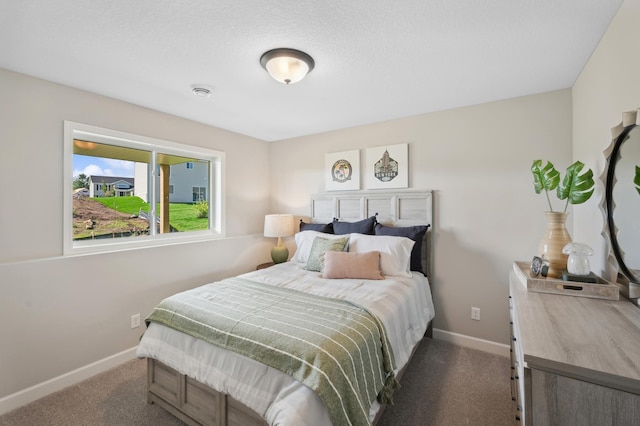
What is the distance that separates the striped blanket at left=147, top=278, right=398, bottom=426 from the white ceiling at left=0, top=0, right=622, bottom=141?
1657 millimetres

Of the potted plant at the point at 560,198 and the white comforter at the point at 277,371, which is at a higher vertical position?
the potted plant at the point at 560,198

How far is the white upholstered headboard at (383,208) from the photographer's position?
112 inches

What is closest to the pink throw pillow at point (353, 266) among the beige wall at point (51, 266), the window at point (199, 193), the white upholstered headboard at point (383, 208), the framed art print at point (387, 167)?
the white upholstered headboard at point (383, 208)

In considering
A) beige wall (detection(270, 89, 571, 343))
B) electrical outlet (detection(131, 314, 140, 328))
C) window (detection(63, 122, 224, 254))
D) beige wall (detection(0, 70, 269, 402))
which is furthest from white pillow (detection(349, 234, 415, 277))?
electrical outlet (detection(131, 314, 140, 328))

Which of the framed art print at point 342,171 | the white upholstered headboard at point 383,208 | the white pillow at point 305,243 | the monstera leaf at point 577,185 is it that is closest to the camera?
the monstera leaf at point 577,185

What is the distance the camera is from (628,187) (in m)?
1.32

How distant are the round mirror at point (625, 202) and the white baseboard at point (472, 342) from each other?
5.04 ft

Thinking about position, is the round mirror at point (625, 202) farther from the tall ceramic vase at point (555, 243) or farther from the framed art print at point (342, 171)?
the framed art print at point (342, 171)

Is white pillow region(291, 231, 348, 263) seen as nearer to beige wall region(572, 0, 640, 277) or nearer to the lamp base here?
the lamp base

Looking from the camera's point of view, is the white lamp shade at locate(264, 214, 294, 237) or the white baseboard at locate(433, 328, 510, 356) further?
the white lamp shade at locate(264, 214, 294, 237)

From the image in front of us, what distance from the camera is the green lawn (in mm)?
2695

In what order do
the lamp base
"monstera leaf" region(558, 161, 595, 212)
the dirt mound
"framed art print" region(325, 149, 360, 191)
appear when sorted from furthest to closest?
the lamp base, "framed art print" region(325, 149, 360, 191), the dirt mound, "monstera leaf" region(558, 161, 595, 212)

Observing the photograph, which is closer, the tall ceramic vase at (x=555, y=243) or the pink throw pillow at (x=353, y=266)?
the tall ceramic vase at (x=555, y=243)

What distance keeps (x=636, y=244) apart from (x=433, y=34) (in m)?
1.48
